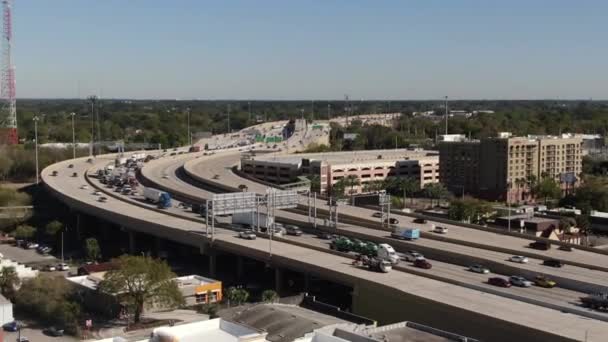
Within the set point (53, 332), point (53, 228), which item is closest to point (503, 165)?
point (53, 228)

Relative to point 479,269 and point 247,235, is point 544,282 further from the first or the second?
point 247,235

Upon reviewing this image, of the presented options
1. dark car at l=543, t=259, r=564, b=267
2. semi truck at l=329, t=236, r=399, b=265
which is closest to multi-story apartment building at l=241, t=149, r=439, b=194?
semi truck at l=329, t=236, r=399, b=265

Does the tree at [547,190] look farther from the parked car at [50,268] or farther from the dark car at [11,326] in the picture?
the dark car at [11,326]

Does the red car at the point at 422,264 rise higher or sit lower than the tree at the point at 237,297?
higher

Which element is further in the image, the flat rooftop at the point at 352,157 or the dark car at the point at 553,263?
the flat rooftop at the point at 352,157

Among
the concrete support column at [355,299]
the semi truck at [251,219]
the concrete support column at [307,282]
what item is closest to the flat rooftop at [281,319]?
the concrete support column at [355,299]

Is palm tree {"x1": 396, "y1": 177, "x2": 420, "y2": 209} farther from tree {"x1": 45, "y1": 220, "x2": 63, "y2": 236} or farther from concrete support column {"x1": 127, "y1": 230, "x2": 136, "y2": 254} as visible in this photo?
tree {"x1": 45, "y1": 220, "x2": 63, "y2": 236}

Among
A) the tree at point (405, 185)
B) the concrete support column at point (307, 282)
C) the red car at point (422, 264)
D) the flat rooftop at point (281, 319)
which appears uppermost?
the flat rooftop at point (281, 319)
